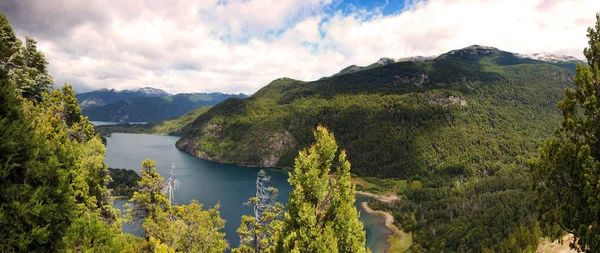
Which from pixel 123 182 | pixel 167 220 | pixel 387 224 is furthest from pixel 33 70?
pixel 387 224

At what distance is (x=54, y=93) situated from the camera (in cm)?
3169

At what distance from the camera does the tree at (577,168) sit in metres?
11.2

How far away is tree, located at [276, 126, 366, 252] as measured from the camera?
12.4m

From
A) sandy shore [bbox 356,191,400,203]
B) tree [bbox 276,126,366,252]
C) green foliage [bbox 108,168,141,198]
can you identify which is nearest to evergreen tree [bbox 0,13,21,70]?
tree [bbox 276,126,366,252]

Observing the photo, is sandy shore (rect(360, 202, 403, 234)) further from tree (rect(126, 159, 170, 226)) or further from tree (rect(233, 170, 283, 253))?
tree (rect(126, 159, 170, 226))

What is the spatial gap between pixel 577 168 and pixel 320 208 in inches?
414

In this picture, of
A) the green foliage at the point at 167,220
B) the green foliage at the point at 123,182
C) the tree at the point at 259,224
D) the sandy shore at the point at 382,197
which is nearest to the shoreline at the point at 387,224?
the sandy shore at the point at 382,197

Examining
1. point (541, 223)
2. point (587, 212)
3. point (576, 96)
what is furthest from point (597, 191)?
point (576, 96)

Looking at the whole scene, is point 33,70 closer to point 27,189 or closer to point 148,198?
Answer: point 148,198

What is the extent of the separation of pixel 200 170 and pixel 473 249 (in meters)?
149

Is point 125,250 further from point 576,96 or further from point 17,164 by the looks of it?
point 576,96

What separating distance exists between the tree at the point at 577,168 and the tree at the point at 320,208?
828 cm

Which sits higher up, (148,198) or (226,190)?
(148,198)

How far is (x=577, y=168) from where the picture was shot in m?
11.8
